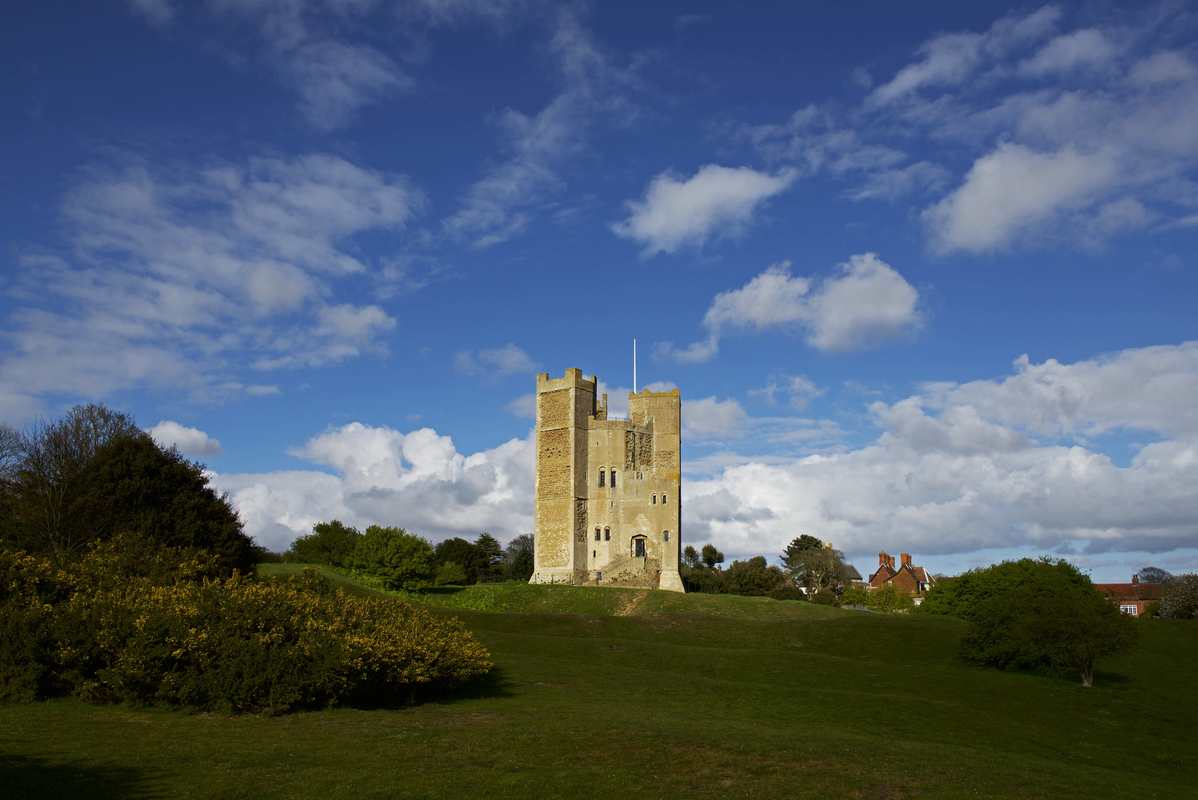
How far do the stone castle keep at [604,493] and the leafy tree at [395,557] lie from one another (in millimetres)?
10116

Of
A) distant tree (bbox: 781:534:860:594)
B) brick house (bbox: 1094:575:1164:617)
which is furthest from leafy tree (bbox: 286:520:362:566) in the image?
brick house (bbox: 1094:575:1164:617)

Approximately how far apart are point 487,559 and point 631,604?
4416 cm

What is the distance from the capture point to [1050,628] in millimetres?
33344

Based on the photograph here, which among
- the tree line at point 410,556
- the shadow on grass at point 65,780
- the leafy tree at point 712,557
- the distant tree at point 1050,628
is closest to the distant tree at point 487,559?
the tree line at point 410,556

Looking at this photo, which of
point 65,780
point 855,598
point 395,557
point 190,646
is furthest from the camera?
point 855,598

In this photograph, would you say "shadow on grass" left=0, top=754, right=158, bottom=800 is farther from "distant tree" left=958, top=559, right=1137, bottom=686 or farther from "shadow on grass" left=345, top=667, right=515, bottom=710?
"distant tree" left=958, top=559, right=1137, bottom=686

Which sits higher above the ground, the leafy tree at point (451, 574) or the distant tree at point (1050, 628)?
the leafy tree at point (451, 574)

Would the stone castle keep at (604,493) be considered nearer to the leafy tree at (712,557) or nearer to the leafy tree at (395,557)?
the leafy tree at (395,557)

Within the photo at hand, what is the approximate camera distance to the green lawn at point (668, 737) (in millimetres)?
14336

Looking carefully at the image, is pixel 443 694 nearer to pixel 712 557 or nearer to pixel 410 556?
pixel 410 556

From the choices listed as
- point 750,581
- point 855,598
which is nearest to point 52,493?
point 750,581

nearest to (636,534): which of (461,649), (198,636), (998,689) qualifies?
(998,689)

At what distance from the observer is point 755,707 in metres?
24.7

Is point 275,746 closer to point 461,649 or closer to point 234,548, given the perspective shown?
point 461,649
